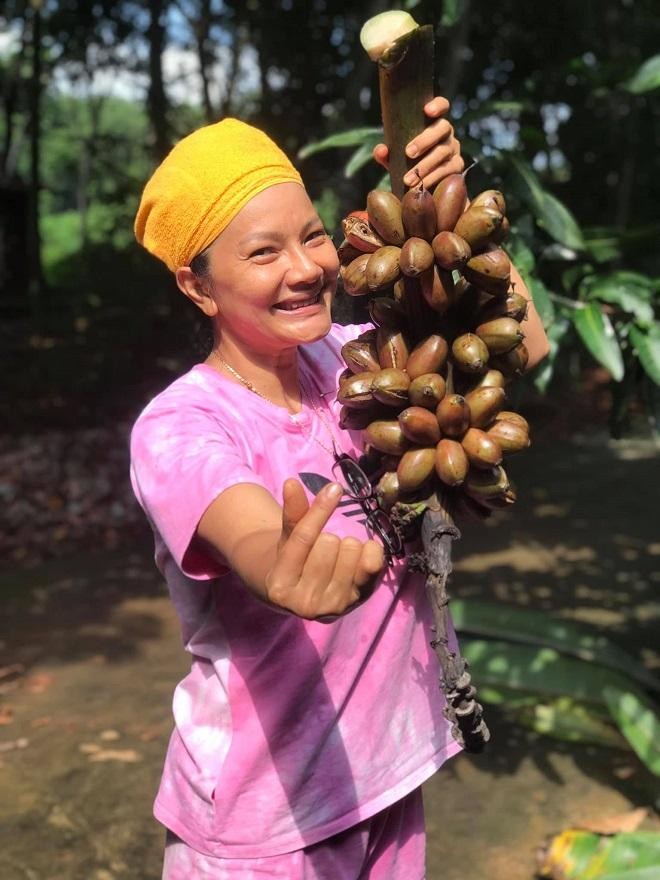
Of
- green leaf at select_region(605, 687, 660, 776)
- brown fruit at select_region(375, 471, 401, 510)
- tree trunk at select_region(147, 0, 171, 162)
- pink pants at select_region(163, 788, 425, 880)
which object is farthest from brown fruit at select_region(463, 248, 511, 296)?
tree trunk at select_region(147, 0, 171, 162)

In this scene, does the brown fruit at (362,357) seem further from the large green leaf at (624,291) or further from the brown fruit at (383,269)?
the large green leaf at (624,291)

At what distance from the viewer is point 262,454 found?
1590 millimetres

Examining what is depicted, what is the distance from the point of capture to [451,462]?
4.58 feet

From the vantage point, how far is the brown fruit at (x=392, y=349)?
1480mm

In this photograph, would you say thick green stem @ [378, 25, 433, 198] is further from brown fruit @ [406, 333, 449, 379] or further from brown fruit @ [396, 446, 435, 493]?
brown fruit @ [396, 446, 435, 493]

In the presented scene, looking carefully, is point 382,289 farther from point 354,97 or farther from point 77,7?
point 77,7

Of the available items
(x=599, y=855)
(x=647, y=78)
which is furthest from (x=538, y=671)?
(x=647, y=78)

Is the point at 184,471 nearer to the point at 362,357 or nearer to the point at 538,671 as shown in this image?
the point at 362,357

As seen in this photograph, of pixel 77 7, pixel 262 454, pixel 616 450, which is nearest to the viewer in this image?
pixel 262 454

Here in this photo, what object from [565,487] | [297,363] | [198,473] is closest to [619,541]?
[565,487]

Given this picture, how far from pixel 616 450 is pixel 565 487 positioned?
1826 millimetres

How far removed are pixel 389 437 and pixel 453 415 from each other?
0.11m

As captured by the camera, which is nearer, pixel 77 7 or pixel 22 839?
pixel 22 839

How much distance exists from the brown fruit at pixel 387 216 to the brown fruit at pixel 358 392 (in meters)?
0.20
